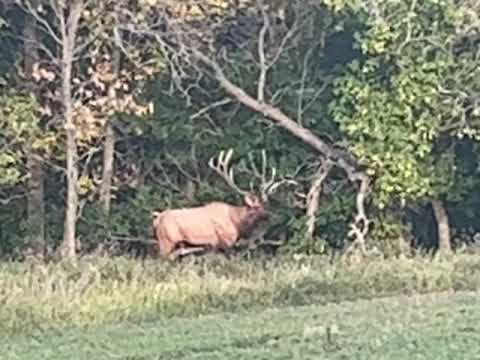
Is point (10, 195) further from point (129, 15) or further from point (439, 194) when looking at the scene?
point (439, 194)

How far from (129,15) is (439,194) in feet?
14.9

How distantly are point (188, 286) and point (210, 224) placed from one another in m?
5.41

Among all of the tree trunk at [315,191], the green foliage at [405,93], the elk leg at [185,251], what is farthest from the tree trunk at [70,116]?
the green foliage at [405,93]

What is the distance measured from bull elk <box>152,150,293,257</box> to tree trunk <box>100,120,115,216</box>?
1416 millimetres

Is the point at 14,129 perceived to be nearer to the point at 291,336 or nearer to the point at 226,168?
the point at 226,168

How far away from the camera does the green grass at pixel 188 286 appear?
1070cm

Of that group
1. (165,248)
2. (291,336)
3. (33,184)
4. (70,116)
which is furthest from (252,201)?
(291,336)

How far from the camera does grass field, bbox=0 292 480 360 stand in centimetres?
795

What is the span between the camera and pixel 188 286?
11820 mm

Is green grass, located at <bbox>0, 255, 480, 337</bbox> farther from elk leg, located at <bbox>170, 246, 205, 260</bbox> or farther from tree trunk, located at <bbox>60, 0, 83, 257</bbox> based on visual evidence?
elk leg, located at <bbox>170, 246, 205, 260</bbox>

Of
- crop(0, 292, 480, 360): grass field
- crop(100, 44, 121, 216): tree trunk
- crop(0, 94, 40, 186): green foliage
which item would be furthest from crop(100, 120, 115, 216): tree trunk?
crop(0, 292, 480, 360): grass field

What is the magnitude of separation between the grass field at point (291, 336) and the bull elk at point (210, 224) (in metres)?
6.77

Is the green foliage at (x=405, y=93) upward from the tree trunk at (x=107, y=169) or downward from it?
upward

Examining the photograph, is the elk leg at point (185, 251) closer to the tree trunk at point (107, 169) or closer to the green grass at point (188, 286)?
the tree trunk at point (107, 169)
